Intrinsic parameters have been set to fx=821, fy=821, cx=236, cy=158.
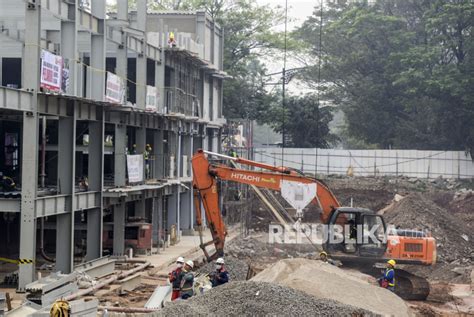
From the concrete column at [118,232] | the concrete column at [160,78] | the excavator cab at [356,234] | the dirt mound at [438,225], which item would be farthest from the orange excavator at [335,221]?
the concrete column at [160,78]

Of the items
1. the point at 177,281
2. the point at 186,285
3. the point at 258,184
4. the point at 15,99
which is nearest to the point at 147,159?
the point at 258,184

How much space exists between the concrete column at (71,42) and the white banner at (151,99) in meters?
8.70

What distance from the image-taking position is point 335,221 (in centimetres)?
3080

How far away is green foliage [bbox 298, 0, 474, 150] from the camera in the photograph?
69562 mm

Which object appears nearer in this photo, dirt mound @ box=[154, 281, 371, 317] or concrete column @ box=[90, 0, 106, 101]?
dirt mound @ box=[154, 281, 371, 317]

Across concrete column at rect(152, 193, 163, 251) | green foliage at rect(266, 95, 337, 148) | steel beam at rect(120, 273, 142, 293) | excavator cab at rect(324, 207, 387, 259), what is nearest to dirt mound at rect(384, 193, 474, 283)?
excavator cab at rect(324, 207, 387, 259)

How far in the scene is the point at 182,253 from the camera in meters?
40.1

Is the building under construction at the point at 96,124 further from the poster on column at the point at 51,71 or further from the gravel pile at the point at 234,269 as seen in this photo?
the gravel pile at the point at 234,269

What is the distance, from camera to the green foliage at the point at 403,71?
6956 cm

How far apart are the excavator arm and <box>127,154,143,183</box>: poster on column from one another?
20.8 feet

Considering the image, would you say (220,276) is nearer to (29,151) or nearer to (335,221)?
(29,151)

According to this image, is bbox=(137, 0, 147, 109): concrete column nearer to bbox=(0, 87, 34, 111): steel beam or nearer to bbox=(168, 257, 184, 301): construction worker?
bbox=(0, 87, 34, 111): steel beam

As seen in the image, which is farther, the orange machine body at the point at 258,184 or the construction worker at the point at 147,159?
the construction worker at the point at 147,159

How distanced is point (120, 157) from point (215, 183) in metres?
6.91
